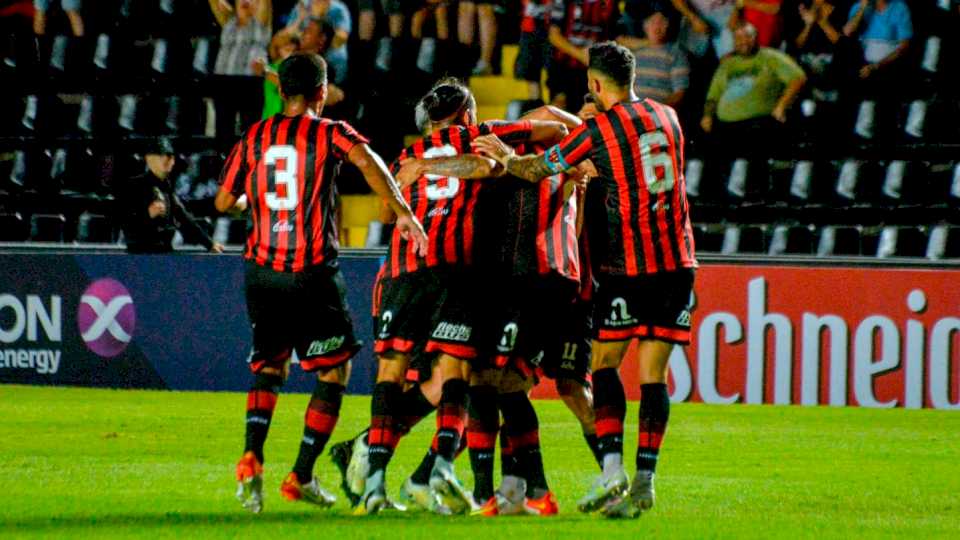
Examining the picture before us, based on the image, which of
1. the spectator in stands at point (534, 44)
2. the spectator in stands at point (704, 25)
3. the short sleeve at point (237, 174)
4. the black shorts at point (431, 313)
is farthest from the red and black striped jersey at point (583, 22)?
the short sleeve at point (237, 174)

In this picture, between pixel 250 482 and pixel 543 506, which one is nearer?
pixel 250 482

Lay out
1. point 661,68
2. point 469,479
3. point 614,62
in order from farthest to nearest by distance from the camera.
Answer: point 661,68 → point 469,479 → point 614,62

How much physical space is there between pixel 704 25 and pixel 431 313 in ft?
28.0

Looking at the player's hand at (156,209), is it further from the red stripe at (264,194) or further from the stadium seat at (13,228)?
the red stripe at (264,194)

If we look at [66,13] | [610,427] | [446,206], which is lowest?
[610,427]

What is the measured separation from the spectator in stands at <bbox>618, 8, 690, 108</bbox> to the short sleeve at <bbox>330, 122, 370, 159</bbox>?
790 cm

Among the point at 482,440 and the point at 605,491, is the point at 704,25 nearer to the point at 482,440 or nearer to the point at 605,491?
the point at 482,440

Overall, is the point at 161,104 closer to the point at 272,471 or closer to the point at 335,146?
the point at 272,471

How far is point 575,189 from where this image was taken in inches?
343

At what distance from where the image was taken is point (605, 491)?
7.91 meters

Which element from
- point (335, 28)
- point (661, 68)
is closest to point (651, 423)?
point (661, 68)

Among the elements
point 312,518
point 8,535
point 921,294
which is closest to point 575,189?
point 312,518

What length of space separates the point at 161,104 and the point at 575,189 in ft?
34.4

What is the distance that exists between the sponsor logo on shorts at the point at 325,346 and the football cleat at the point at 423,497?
67 centimetres
